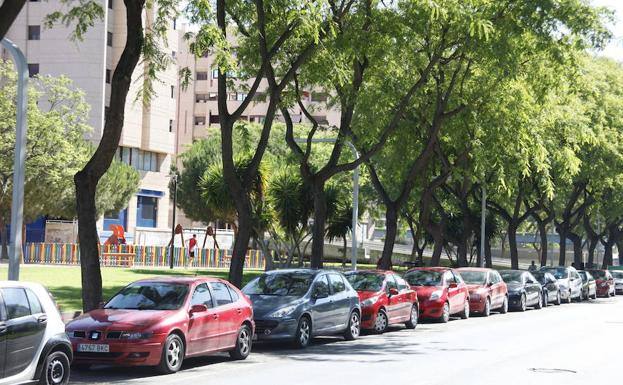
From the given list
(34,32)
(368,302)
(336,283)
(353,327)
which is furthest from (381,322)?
(34,32)

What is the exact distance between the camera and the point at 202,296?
14.5 metres

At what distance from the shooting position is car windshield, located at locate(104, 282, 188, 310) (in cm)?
1398

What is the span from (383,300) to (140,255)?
1335 inches

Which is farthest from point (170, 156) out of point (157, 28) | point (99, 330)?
point (99, 330)

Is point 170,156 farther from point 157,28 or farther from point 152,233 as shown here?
point 157,28

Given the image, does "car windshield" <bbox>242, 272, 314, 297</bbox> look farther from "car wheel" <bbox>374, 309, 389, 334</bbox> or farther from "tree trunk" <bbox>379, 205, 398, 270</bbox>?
"tree trunk" <bbox>379, 205, 398, 270</bbox>

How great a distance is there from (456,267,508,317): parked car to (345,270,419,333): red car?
18.3ft

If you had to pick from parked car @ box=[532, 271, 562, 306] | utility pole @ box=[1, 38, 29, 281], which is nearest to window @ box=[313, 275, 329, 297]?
utility pole @ box=[1, 38, 29, 281]

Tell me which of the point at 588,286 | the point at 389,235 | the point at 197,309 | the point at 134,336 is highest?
the point at 389,235

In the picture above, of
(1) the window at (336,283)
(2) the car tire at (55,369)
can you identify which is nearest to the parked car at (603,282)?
(1) the window at (336,283)

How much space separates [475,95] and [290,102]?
687 cm

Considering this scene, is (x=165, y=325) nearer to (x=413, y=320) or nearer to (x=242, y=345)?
(x=242, y=345)

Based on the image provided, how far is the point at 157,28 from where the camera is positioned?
742 inches

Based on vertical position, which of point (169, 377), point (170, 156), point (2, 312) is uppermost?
point (170, 156)
